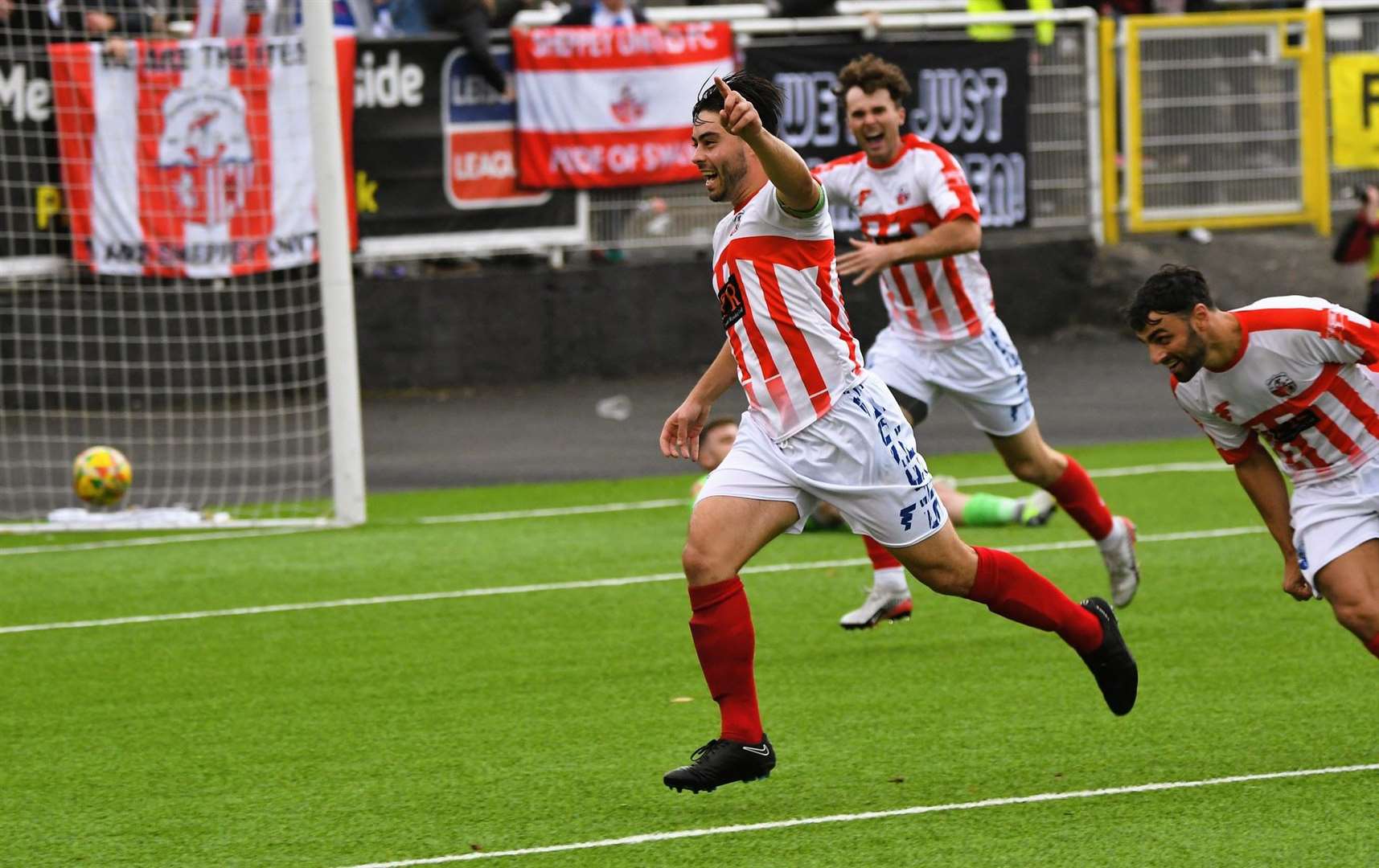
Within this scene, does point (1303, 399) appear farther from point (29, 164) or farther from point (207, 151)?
point (29, 164)

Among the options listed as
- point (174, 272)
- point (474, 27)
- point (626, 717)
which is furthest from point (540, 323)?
point (626, 717)

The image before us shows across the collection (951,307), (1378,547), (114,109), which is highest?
(114,109)

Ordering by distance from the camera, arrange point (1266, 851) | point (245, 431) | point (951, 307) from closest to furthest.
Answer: point (1266, 851), point (951, 307), point (245, 431)

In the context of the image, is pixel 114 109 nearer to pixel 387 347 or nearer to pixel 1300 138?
pixel 387 347

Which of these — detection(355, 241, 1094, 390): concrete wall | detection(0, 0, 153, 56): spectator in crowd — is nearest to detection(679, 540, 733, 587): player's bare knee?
detection(0, 0, 153, 56): spectator in crowd

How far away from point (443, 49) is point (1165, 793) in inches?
446

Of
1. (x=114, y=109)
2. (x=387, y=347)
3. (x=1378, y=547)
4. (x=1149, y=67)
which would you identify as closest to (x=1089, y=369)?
(x=1149, y=67)

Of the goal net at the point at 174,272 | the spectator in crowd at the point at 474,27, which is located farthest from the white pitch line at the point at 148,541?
the spectator in crowd at the point at 474,27

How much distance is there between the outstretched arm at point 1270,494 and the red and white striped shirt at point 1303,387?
9cm

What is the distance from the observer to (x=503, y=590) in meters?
9.35

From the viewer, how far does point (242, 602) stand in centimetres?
920

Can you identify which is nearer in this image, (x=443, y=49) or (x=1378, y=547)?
(x=1378, y=547)

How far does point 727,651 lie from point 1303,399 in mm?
1869

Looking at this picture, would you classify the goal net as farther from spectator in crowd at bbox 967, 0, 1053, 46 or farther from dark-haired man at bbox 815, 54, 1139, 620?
spectator in crowd at bbox 967, 0, 1053, 46
